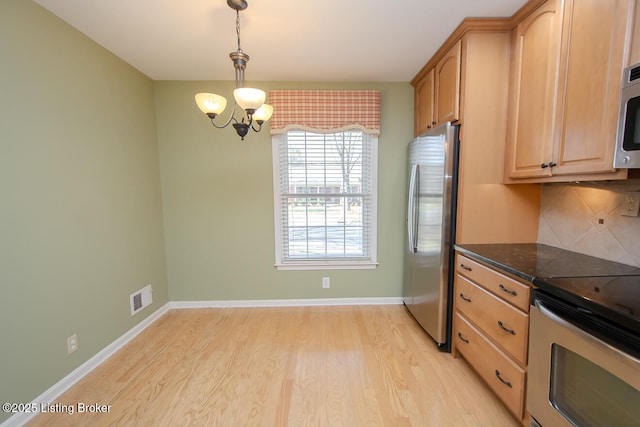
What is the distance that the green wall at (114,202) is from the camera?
145 cm

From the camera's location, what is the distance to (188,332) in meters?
2.39

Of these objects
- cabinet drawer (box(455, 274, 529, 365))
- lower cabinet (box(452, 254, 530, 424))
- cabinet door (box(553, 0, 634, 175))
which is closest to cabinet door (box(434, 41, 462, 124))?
cabinet door (box(553, 0, 634, 175))

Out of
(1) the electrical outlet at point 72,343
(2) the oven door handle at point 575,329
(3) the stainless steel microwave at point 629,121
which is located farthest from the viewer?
(1) the electrical outlet at point 72,343

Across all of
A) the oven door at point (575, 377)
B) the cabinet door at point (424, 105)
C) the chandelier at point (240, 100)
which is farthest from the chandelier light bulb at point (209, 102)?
the oven door at point (575, 377)

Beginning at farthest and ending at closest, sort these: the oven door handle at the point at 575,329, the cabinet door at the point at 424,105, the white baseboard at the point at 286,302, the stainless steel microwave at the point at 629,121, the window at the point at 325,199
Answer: the white baseboard at the point at 286,302
the window at the point at 325,199
the cabinet door at the point at 424,105
the stainless steel microwave at the point at 629,121
the oven door handle at the point at 575,329

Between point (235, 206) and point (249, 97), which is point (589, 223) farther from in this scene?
point (235, 206)

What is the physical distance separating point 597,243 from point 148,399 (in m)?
3.09

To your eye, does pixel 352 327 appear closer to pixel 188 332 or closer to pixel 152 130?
pixel 188 332

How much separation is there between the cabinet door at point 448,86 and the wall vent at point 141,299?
3263 millimetres

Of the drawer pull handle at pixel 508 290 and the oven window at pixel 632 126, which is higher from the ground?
the oven window at pixel 632 126

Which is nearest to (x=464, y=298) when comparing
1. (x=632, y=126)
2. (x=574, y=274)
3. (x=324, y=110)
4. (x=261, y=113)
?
(x=574, y=274)

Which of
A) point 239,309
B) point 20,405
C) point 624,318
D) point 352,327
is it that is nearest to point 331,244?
point 352,327

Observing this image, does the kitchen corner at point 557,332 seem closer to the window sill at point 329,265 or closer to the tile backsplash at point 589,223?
the tile backsplash at point 589,223

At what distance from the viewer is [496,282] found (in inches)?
58.2
